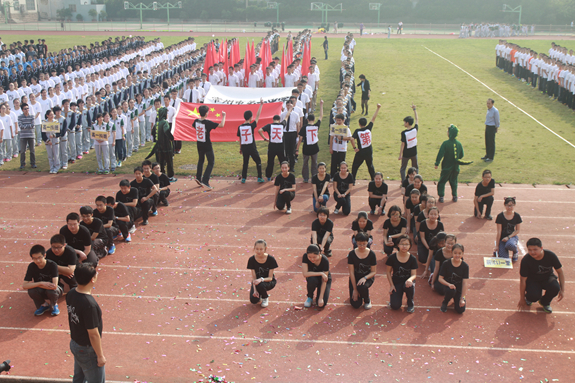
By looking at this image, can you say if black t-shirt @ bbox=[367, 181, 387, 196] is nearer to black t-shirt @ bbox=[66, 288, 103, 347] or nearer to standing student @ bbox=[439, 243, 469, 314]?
standing student @ bbox=[439, 243, 469, 314]

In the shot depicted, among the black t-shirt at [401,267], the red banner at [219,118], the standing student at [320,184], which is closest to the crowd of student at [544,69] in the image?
the red banner at [219,118]

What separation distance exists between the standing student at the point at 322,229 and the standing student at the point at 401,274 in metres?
1.67

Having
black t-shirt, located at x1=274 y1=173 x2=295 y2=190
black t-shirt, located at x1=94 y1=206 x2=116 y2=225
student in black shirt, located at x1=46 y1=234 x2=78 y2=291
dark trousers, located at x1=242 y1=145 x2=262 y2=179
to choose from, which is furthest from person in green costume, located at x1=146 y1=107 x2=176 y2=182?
student in black shirt, located at x1=46 y1=234 x2=78 y2=291

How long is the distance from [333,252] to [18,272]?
5956 mm

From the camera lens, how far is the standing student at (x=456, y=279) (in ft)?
27.1

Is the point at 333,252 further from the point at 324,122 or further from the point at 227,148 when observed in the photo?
the point at 324,122

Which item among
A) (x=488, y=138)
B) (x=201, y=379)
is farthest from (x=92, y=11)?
(x=201, y=379)

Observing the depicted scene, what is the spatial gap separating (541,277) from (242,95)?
14.1m

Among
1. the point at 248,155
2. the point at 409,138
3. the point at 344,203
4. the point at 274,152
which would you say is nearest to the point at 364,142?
the point at 409,138

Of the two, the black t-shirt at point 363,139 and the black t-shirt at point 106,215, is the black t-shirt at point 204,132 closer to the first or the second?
the black t-shirt at point 363,139

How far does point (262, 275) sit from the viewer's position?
856 centimetres

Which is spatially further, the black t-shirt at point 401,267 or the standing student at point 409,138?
the standing student at point 409,138

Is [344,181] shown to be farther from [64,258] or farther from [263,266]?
[64,258]

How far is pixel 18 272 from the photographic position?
9.66 meters
